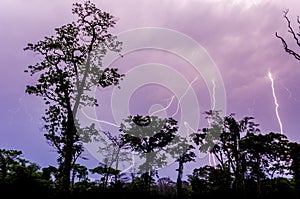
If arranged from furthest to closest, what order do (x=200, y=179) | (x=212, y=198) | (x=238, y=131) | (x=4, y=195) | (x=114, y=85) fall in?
(x=200, y=179)
(x=238, y=131)
(x=114, y=85)
(x=212, y=198)
(x=4, y=195)

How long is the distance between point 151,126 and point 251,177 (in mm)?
14671

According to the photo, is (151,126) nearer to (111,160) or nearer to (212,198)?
(111,160)

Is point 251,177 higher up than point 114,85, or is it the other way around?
point 114,85

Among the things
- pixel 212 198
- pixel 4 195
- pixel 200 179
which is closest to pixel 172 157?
pixel 200 179

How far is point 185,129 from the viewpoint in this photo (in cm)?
3900

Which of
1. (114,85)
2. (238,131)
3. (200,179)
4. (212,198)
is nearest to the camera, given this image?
(212,198)

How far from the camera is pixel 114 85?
22.1 metres

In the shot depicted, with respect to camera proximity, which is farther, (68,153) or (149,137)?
(149,137)

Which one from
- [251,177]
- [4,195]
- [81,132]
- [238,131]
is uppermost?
[238,131]

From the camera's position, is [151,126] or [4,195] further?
[151,126]

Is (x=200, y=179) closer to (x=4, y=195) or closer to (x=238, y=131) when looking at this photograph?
(x=238, y=131)

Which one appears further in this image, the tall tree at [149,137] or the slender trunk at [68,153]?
the tall tree at [149,137]

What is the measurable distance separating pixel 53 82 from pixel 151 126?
749 inches

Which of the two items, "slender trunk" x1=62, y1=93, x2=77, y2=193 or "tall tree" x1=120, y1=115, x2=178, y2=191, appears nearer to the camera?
"slender trunk" x1=62, y1=93, x2=77, y2=193
